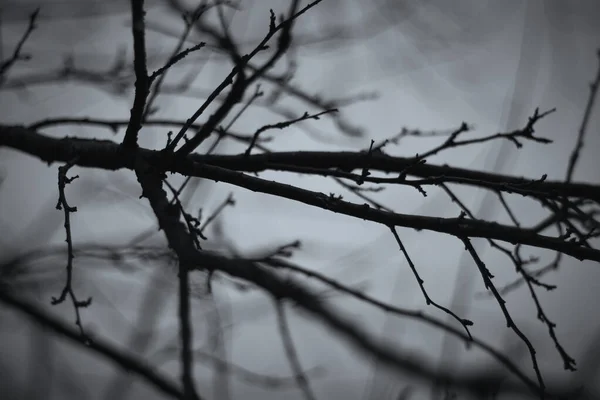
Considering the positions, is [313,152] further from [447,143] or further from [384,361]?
[384,361]

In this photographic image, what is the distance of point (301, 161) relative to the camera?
2.11 meters

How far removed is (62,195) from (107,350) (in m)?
1.64

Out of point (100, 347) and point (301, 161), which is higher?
point (301, 161)

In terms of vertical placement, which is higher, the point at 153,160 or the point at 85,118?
the point at 85,118

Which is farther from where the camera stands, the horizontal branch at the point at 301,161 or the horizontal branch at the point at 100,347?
the horizontal branch at the point at 100,347

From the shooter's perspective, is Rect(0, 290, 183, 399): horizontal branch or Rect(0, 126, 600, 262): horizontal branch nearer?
Rect(0, 126, 600, 262): horizontal branch

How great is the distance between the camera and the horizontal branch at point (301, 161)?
129 centimetres

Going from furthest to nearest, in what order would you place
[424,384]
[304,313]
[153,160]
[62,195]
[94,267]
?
[424,384], [304,313], [94,267], [153,160], [62,195]

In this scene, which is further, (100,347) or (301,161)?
(100,347)

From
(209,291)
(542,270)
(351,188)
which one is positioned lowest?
(209,291)

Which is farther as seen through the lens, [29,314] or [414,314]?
[29,314]

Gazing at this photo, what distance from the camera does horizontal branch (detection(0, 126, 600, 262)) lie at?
50.6 inches

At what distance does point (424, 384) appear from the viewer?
459 cm

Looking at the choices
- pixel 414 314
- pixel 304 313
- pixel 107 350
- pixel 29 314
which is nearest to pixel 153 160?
pixel 414 314
